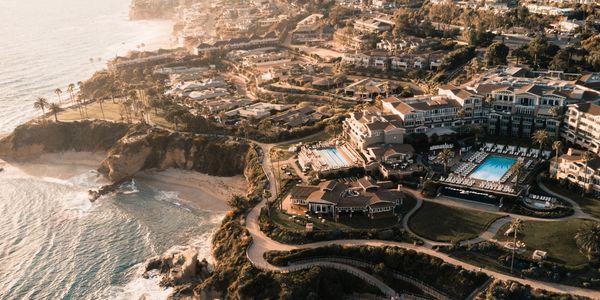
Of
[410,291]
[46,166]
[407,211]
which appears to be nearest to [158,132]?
[46,166]

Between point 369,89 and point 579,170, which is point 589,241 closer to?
point 579,170

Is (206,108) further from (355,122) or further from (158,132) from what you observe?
(355,122)

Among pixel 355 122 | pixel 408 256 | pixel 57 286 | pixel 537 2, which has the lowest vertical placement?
pixel 57 286

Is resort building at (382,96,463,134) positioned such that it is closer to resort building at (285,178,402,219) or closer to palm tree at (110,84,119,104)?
resort building at (285,178,402,219)

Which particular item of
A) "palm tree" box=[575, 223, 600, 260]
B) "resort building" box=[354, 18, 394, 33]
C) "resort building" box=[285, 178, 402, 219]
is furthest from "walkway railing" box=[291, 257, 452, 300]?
"resort building" box=[354, 18, 394, 33]

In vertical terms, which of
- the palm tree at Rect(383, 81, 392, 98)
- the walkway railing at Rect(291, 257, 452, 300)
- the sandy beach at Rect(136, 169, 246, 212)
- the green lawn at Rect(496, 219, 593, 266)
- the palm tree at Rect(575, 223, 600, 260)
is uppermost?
the palm tree at Rect(383, 81, 392, 98)

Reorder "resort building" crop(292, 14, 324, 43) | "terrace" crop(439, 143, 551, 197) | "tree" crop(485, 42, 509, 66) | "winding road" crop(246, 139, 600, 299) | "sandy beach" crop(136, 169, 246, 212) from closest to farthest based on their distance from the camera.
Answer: "winding road" crop(246, 139, 600, 299), "terrace" crop(439, 143, 551, 197), "sandy beach" crop(136, 169, 246, 212), "tree" crop(485, 42, 509, 66), "resort building" crop(292, 14, 324, 43)

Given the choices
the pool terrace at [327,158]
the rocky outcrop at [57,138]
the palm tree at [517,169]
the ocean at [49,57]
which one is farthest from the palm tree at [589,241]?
the ocean at [49,57]
